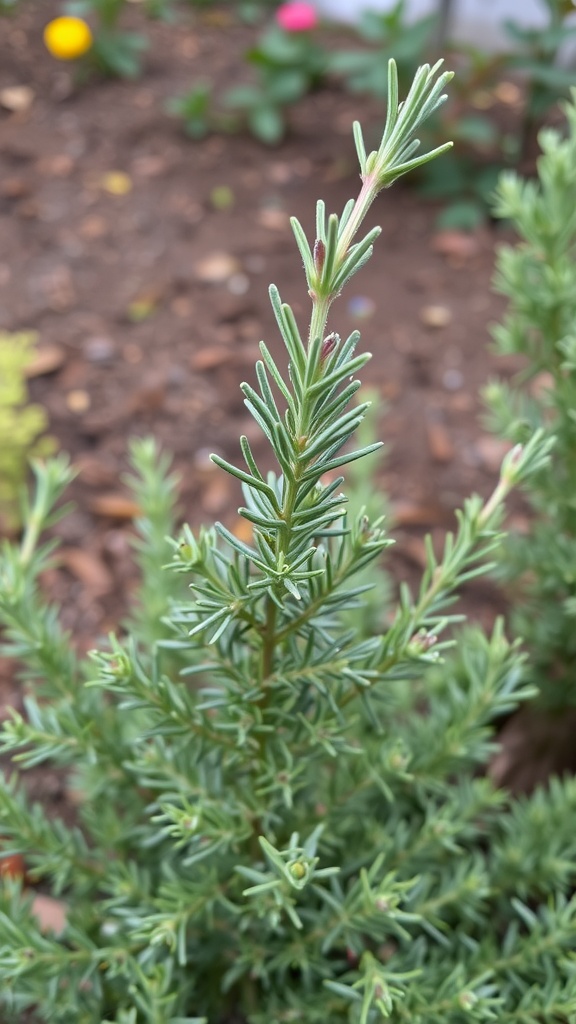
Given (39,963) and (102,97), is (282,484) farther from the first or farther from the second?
(102,97)

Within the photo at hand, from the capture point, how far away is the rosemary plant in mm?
626

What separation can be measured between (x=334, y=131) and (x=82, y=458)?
1.54 metres

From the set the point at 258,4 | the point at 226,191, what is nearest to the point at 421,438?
the point at 226,191

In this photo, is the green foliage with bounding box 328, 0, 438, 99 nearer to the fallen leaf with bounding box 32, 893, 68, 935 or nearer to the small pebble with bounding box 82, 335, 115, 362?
the small pebble with bounding box 82, 335, 115, 362

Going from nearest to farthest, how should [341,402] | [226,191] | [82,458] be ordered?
[341,402] < [82,458] < [226,191]

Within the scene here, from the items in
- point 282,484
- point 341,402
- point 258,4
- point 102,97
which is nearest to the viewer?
point 341,402

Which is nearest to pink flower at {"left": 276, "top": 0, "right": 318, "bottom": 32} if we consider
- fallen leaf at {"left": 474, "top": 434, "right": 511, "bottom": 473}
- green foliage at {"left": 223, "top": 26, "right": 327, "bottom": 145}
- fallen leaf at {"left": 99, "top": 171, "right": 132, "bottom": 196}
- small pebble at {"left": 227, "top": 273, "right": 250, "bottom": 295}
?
green foliage at {"left": 223, "top": 26, "right": 327, "bottom": 145}

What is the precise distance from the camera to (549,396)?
3.64ft

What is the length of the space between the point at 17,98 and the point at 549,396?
2.26 metres

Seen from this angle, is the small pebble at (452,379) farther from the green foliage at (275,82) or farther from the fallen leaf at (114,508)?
the green foliage at (275,82)

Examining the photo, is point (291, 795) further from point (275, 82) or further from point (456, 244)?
point (275, 82)

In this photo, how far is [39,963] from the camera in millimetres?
796

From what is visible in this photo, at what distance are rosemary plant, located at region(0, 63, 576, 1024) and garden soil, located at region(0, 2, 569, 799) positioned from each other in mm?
511

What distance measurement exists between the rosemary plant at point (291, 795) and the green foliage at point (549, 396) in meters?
0.25
